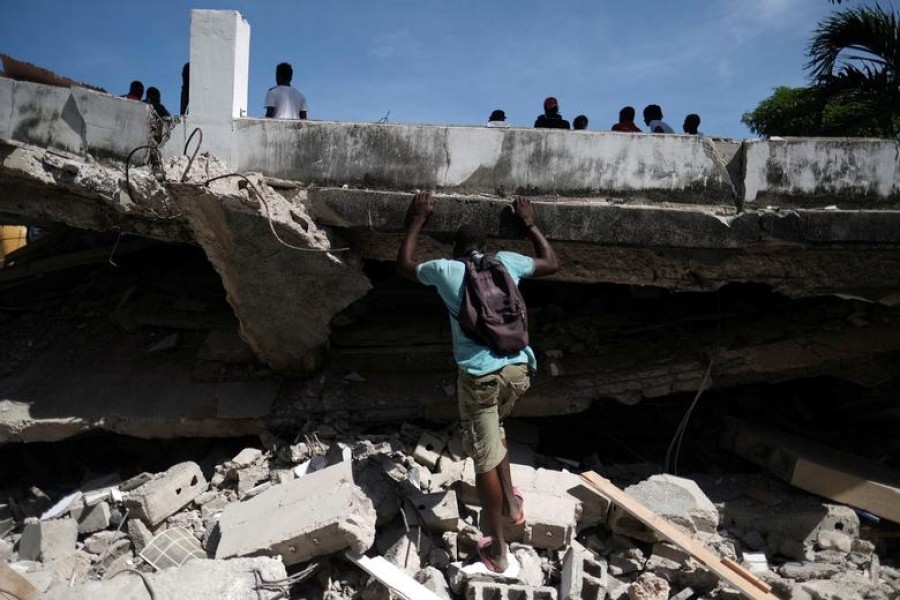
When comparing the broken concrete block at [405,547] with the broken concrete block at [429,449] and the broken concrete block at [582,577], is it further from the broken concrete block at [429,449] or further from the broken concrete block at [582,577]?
the broken concrete block at [582,577]

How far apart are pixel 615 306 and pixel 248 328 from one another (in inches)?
112

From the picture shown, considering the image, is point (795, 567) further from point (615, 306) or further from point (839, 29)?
point (839, 29)

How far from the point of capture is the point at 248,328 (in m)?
4.45

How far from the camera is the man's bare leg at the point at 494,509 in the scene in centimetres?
346

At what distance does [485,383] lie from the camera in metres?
3.41

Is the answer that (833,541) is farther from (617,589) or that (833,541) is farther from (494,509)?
(494,509)

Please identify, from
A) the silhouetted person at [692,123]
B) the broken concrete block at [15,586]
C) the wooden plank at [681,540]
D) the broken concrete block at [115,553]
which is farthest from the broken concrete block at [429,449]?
the silhouetted person at [692,123]

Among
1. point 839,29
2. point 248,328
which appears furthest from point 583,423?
point 839,29

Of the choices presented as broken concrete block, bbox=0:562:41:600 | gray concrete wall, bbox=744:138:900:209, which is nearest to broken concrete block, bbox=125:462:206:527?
broken concrete block, bbox=0:562:41:600

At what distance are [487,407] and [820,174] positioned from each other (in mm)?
2490

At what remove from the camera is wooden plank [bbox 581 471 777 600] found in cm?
340

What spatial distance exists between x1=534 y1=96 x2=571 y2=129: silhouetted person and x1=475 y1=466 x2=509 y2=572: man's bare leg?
3.32 metres

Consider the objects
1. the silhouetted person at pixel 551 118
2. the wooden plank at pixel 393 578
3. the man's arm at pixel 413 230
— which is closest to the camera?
the wooden plank at pixel 393 578

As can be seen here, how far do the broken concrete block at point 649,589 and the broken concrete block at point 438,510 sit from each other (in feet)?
3.43
